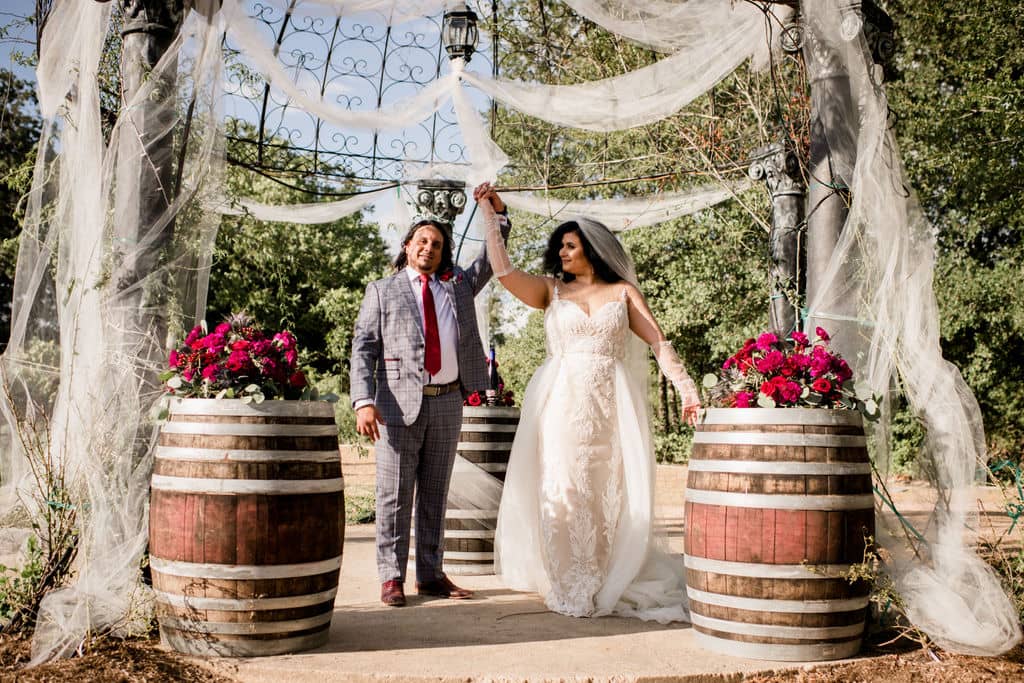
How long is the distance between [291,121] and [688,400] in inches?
143

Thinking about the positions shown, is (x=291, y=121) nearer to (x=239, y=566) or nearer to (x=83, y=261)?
(x=83, y=261)

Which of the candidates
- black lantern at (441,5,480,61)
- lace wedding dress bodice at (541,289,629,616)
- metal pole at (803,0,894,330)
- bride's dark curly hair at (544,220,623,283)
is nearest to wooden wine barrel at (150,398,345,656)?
lace wedding dress bodice at (541,289,629,616)

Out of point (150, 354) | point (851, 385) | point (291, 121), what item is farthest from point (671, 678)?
point (291, 121)

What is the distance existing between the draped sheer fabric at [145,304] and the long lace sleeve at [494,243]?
1.30 metres

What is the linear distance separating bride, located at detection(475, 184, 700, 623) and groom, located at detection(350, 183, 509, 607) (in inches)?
13.2

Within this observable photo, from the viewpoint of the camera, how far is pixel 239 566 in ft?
10.8

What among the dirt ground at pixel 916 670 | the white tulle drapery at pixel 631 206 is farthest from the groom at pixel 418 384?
the white tulle drapery at pixel 631 206

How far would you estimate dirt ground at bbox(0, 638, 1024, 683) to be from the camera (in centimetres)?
314

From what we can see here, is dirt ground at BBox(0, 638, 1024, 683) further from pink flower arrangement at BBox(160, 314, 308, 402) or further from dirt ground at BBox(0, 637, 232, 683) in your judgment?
pink flower arrangement at BBox(160, 314, 308, 402)

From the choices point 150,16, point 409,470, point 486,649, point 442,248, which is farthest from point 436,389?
point 150,16

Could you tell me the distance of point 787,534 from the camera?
333 centimetres

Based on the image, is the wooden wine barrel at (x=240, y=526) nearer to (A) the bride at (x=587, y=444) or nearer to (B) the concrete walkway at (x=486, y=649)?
(B) the concrete walkway at (x=486, y=649)

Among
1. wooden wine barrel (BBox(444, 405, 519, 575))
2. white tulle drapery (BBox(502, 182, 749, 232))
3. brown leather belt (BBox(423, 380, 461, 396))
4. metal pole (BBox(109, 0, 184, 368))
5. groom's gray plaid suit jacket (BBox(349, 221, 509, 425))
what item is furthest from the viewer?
white tulle drapery (BBox(502, 182, 749, 232))

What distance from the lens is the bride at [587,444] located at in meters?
4.46
